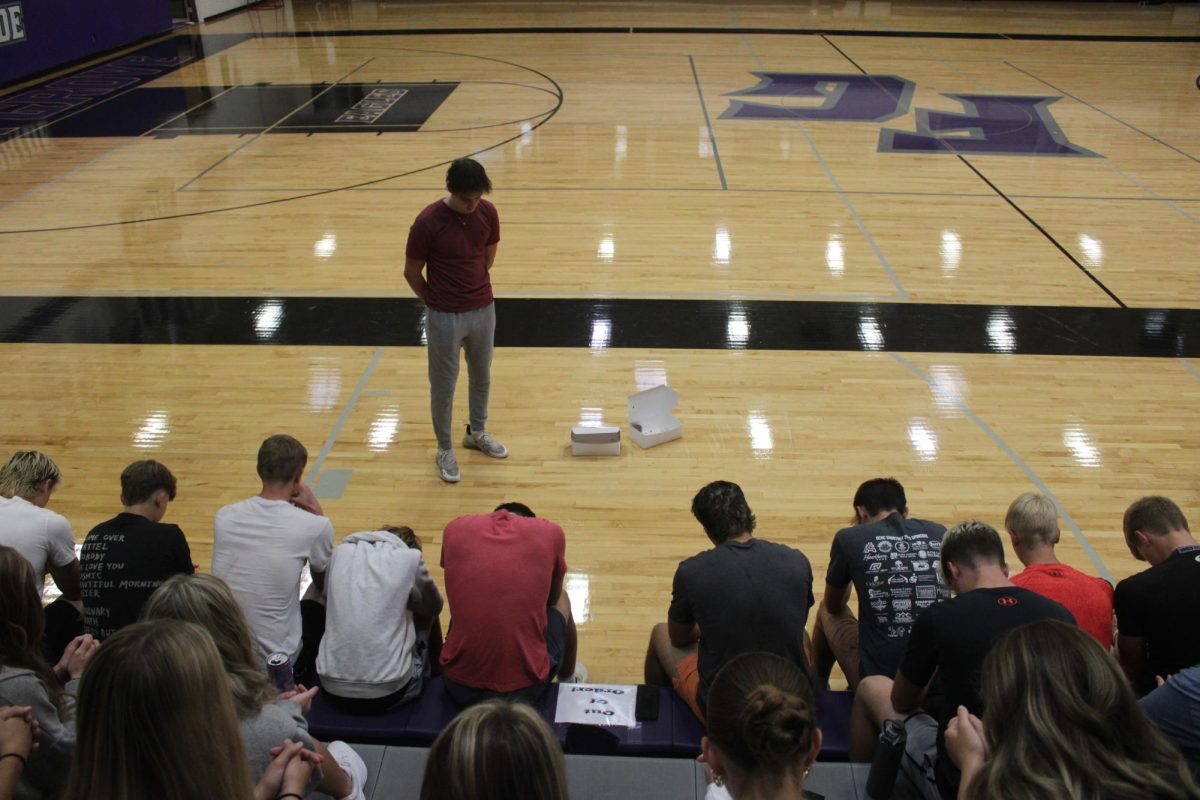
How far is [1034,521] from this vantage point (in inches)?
137

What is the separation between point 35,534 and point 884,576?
9.79ft

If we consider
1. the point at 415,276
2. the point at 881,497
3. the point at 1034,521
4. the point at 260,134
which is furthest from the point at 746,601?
the point at 260,134

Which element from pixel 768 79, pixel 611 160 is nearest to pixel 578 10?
pixel 768 79

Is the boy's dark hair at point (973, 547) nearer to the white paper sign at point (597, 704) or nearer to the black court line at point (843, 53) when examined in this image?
the white paper sign at point (597, 704)

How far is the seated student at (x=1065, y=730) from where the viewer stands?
196cm

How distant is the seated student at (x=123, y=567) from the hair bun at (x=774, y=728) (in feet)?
7.02

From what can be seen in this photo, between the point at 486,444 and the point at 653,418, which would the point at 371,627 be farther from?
the point at 653,418

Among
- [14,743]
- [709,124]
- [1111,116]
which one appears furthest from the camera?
[1111,116]

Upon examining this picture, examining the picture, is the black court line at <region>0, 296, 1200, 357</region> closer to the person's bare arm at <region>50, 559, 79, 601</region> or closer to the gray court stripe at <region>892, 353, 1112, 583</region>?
the gray court stripe at <region>892, 353, 1112, 583</region>

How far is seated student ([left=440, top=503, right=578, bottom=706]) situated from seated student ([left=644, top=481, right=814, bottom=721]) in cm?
47

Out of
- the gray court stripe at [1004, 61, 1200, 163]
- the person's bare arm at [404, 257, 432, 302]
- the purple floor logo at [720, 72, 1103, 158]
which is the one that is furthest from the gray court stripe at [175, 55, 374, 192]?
the gray court stripe at [1004, 61, 1200, 163]

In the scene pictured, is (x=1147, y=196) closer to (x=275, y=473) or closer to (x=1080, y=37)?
(x=275, y=473)

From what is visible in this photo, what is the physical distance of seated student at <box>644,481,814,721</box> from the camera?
10.2 ft

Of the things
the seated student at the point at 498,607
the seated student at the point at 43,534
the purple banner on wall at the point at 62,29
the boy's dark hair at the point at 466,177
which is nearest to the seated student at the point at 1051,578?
the seated student at the point at 498,607
